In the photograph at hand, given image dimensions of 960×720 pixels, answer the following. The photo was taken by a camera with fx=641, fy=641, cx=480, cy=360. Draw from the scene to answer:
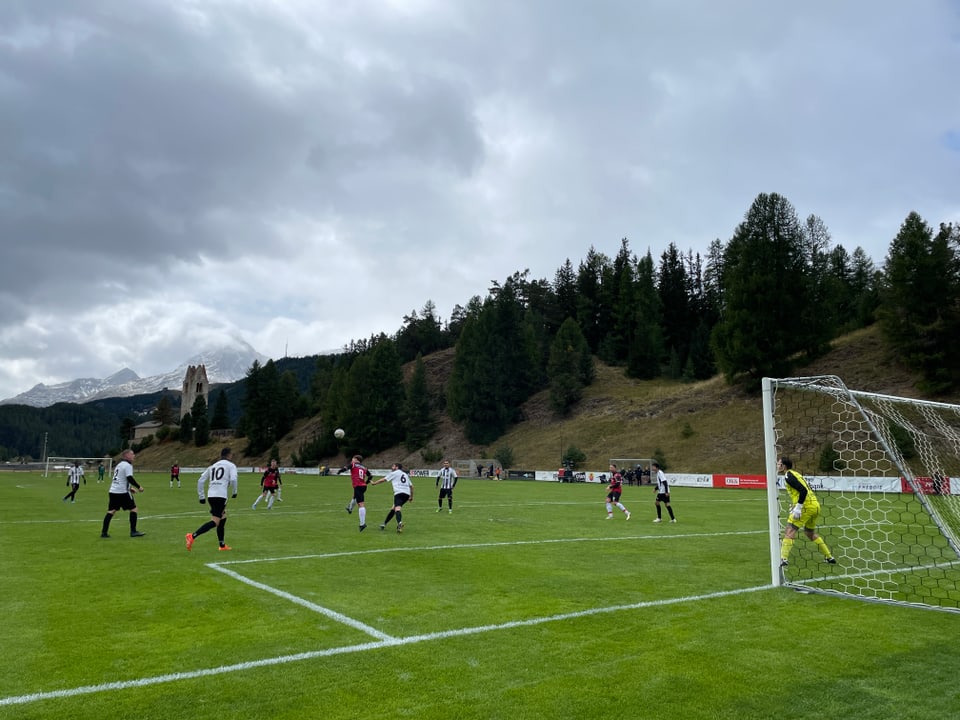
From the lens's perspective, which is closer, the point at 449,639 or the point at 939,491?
the point at 449,639

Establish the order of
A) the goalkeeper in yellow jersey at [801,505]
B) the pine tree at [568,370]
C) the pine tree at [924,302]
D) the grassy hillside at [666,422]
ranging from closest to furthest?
the goalkeeper in yellow jersey at [801,505], the pine tree at [924,302], the grassy hillside at [666,422], the pine tree at [568,370]

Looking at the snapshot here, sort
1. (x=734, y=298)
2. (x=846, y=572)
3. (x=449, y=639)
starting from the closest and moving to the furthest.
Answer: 1. (x=449, y=639)
2. (x=846, y=572)
3. (x=734, y=298)

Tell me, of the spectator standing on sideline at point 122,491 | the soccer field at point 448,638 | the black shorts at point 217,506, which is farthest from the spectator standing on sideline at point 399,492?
the spectator standing on sideline at point 122,491

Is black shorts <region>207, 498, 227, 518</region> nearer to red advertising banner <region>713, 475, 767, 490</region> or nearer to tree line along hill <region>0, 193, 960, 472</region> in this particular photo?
red advertising banner <region>713, 475, 767, 490</region>

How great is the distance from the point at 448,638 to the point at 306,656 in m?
1.50

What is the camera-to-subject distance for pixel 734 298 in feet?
220

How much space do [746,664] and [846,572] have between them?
651 centimetres

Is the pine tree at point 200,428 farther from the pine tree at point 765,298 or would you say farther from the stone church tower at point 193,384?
the pine tree at point 765,298

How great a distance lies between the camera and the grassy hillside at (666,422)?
59906mm

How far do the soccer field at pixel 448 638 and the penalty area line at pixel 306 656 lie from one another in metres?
0.03

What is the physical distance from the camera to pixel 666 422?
69.9m

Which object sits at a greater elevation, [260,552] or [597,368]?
[597,368]

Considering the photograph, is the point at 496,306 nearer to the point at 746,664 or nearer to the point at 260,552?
the point at 260,552

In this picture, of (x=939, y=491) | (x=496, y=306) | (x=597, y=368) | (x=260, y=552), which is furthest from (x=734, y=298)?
(x=260, y=552)
